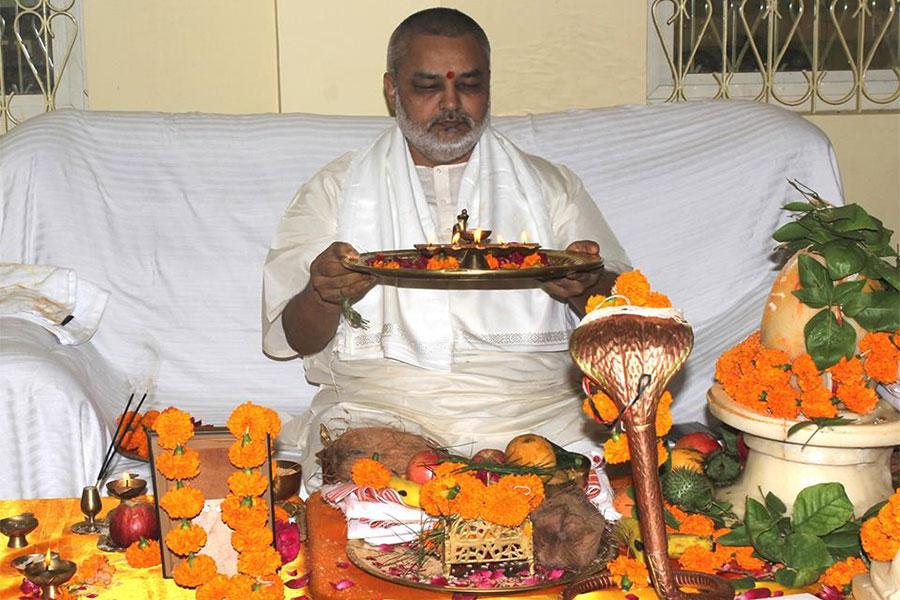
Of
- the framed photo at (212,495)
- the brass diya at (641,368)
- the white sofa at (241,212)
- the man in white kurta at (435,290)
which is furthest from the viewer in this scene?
the white sofa at (241,212)

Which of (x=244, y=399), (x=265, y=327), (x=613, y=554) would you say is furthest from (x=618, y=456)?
(x=244, y=399)

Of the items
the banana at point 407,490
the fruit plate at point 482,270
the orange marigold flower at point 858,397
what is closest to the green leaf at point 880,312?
the orange marigold flower at point 858,397

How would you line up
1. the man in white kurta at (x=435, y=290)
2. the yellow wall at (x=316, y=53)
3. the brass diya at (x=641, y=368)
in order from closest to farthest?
the brass diya at (x=641, y=368) → the man in white kurta at (x=435, y=290) → the yellow wall at (x=316, y=53)

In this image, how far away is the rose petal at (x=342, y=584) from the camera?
5.79ft

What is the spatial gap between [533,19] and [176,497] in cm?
334

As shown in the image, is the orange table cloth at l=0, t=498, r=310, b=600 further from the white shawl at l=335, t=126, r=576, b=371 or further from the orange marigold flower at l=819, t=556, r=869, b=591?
the white shawl at l=335, t=126, r=576, b=371

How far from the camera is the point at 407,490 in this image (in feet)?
6.45

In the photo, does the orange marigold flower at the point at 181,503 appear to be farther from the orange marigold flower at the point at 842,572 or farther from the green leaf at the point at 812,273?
the green leaf at the point at 812,273

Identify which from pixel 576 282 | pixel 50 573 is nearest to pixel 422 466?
pixel 50 573

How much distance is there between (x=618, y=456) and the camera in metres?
1.49

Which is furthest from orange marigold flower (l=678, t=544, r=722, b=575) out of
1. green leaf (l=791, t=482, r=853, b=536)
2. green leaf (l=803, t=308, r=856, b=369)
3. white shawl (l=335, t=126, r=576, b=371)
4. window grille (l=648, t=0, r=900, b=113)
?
window grille (l=648, t=0, r=900, b=113)

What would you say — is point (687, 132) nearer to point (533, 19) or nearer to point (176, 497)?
point (533, 19)

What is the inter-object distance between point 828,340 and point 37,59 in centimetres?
391

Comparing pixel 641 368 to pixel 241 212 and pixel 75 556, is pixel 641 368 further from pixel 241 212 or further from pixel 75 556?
pixel 241 212
